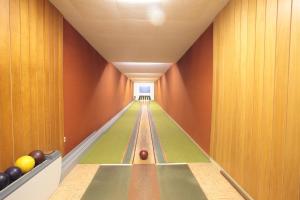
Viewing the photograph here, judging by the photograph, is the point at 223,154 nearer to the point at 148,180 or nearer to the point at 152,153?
the point at 148,180

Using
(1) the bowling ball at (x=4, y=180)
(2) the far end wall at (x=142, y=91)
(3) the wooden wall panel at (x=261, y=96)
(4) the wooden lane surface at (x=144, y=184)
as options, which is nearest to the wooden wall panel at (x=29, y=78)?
(1) the bowling ball at (x=4, y=180)

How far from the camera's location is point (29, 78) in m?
2.19

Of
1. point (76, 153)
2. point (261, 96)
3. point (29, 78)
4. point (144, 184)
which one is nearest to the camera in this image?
point (261, 96)

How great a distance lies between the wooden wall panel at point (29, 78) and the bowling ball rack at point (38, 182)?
285mm

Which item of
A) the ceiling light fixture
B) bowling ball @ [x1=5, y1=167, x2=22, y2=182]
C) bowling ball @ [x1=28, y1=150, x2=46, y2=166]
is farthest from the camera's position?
the ceiling light fixture

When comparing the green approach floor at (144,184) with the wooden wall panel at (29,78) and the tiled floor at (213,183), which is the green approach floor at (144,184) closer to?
the tiled floor at (213,183)

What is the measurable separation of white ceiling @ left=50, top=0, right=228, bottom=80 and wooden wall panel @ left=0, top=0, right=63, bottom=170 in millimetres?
438

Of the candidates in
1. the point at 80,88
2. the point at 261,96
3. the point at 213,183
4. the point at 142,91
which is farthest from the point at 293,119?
the point at 142,91

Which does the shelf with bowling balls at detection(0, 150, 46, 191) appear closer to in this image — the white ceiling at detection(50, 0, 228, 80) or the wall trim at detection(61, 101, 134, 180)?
the wall trim at detection(61, 101, 134, 180)

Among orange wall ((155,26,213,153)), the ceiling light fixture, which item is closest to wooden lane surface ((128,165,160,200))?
orange wall ((155,26,213,153))

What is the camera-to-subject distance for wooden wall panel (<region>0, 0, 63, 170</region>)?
182 centimetres

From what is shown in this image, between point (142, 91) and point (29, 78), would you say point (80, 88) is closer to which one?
point (29, 78)

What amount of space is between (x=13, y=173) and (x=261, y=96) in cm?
231

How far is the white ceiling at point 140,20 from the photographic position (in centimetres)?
262
